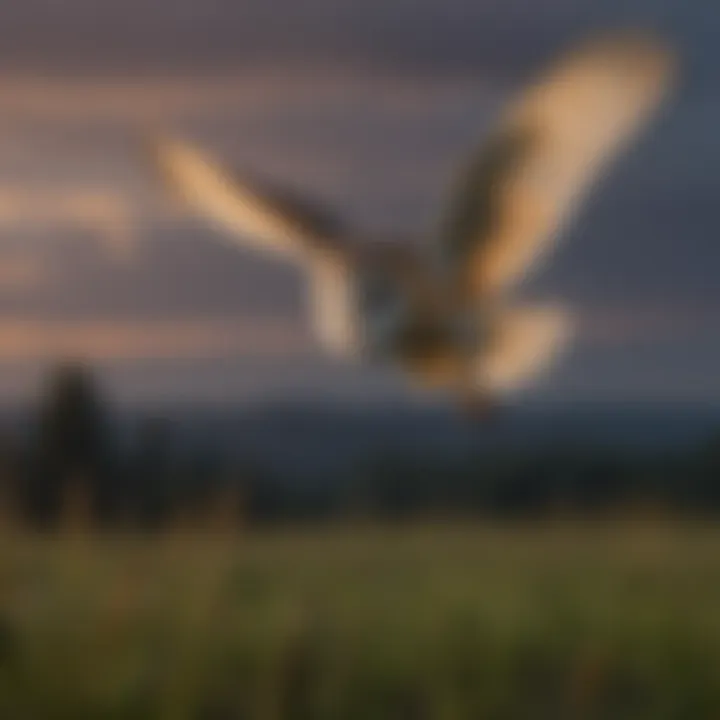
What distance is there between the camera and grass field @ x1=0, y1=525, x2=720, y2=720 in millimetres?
2150

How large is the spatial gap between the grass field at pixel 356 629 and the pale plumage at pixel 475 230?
30 cm

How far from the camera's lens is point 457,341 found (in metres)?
2.00

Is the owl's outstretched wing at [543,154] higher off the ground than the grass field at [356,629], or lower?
higher

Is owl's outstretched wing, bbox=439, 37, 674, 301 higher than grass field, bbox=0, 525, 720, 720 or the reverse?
higher

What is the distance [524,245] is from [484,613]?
507 millimetres

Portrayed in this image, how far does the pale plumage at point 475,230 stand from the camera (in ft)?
5.98

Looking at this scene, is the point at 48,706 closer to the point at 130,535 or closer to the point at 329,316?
the point at 130,535

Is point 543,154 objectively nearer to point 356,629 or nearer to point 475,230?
point 475,230

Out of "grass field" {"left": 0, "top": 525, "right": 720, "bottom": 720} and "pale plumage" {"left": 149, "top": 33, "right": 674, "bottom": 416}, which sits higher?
"pale plumage" {"left": 149, "top": 33, "right": 674, "bottom": 416}

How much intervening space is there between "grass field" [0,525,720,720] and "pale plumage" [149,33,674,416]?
30cm

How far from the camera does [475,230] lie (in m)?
1.90

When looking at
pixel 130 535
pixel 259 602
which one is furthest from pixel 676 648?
pixel 130 535

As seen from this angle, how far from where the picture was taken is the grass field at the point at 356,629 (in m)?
2.15

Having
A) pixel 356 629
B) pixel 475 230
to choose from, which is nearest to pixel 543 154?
pixel 475 230
